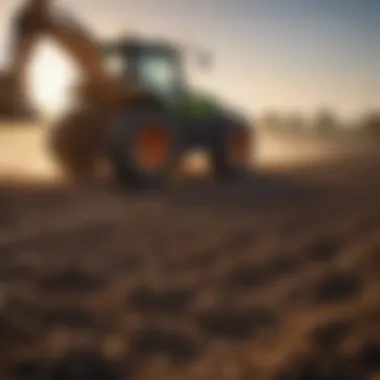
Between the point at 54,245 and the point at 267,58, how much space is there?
0.56 metres

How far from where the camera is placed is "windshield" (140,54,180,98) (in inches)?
52.3

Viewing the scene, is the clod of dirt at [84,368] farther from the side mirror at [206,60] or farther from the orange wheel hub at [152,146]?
the side mirror at [206,60]

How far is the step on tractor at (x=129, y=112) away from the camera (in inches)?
49.5

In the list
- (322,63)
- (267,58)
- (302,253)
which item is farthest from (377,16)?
(302,253)

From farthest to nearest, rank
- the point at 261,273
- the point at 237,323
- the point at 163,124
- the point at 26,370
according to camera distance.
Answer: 1. the point at 163,124
2. the point at 261,273
3. the point at 237,323
4. the point at 26,370

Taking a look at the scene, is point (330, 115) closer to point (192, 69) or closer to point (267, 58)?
point (267, 58)

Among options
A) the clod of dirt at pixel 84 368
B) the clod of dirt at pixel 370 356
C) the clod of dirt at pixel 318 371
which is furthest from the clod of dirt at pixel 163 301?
the clod of dirt at pixel 370 356

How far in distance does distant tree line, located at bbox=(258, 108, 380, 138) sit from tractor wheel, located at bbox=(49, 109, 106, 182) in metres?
0.38

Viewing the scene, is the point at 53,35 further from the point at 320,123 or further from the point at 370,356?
the point at 370,356

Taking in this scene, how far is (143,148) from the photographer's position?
5.10 ft

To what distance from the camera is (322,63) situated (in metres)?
1.31

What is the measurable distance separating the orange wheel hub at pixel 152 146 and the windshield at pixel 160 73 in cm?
12

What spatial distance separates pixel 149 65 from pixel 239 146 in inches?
10.3

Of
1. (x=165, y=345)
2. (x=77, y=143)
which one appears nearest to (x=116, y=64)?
(x=77, y=143)
